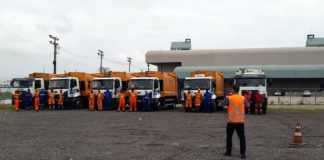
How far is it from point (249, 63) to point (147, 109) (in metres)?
51.6

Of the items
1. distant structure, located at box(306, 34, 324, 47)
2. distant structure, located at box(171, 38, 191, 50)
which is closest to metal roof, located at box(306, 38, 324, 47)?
distant structure, located at box(306, 34, 324, 47)

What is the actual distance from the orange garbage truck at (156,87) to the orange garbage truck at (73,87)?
176 inches

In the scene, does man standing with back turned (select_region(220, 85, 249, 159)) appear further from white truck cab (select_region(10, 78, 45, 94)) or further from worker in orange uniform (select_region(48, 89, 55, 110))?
A: white truck cab (select_region(10, 78, 45, 94))

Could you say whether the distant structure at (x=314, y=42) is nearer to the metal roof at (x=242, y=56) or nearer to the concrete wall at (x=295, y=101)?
the metal roof at (x=242, y=56)

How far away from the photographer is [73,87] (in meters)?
32.7

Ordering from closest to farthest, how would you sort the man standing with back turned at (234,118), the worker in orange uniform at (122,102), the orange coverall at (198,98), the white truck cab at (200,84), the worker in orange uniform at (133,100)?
the man standing with back turned at (234,118) → the orange coverall at (198,98) → the white truck cab at (200,84) → the worker in orange uniform at (133,100) → the worker in orange uniform at (122,102)

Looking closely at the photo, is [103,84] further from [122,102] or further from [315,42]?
[315,42]

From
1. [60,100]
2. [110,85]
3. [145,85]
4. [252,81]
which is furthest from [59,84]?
[252,81]

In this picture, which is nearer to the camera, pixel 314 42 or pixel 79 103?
pixel 79 103

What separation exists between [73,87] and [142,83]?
18.4 ft

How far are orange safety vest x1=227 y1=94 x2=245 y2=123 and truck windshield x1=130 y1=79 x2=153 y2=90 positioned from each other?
1945 centimetres

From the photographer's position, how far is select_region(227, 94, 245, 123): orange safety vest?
10.6 m

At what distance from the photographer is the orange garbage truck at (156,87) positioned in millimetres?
30156

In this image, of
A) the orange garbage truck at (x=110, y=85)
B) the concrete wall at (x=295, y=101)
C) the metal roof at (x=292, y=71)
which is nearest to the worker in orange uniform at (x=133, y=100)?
the orange garbage truck at (x=110, y=85)
